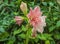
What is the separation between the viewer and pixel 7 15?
254 centimetres

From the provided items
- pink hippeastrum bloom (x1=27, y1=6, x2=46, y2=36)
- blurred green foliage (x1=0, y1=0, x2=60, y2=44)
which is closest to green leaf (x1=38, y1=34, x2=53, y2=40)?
blurred green foliage (x1=0, y1=0, x2=60, y2=44)

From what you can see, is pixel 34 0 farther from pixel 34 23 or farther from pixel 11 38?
pixel 34 23

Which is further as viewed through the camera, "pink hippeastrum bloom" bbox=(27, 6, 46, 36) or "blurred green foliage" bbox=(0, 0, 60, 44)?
"blurred green foliage" bbox=(0, 0, 60, 44)

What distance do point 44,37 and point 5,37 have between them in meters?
0.38

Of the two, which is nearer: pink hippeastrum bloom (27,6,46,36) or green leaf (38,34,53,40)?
pink hippeastrum bloom (27,6,46,36)

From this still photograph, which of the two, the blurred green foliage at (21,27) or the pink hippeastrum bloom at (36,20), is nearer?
the pink hippeastrum bloom at (36,20)

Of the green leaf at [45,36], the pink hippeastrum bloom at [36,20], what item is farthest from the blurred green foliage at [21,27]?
the pink hippeastrum bloom at [36,20]

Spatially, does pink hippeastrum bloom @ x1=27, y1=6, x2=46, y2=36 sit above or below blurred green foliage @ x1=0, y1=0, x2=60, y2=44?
above

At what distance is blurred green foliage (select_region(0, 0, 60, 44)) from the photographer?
220 centimetres

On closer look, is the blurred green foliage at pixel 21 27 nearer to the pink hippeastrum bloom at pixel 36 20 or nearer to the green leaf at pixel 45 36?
the green leaf at pixel 45 36

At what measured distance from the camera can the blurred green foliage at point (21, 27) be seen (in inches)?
86.4

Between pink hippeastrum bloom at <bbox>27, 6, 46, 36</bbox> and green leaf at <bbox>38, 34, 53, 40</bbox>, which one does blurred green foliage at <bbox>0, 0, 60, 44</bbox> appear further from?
pink hippeastrum bloom at <bbox>27, 6, 46, 36</bbox>

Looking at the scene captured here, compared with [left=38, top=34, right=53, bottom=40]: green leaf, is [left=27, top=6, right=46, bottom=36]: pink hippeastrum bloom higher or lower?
→ higher

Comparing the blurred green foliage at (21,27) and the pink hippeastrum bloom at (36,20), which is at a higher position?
the pink hippeastrum bloom at (36,20)
